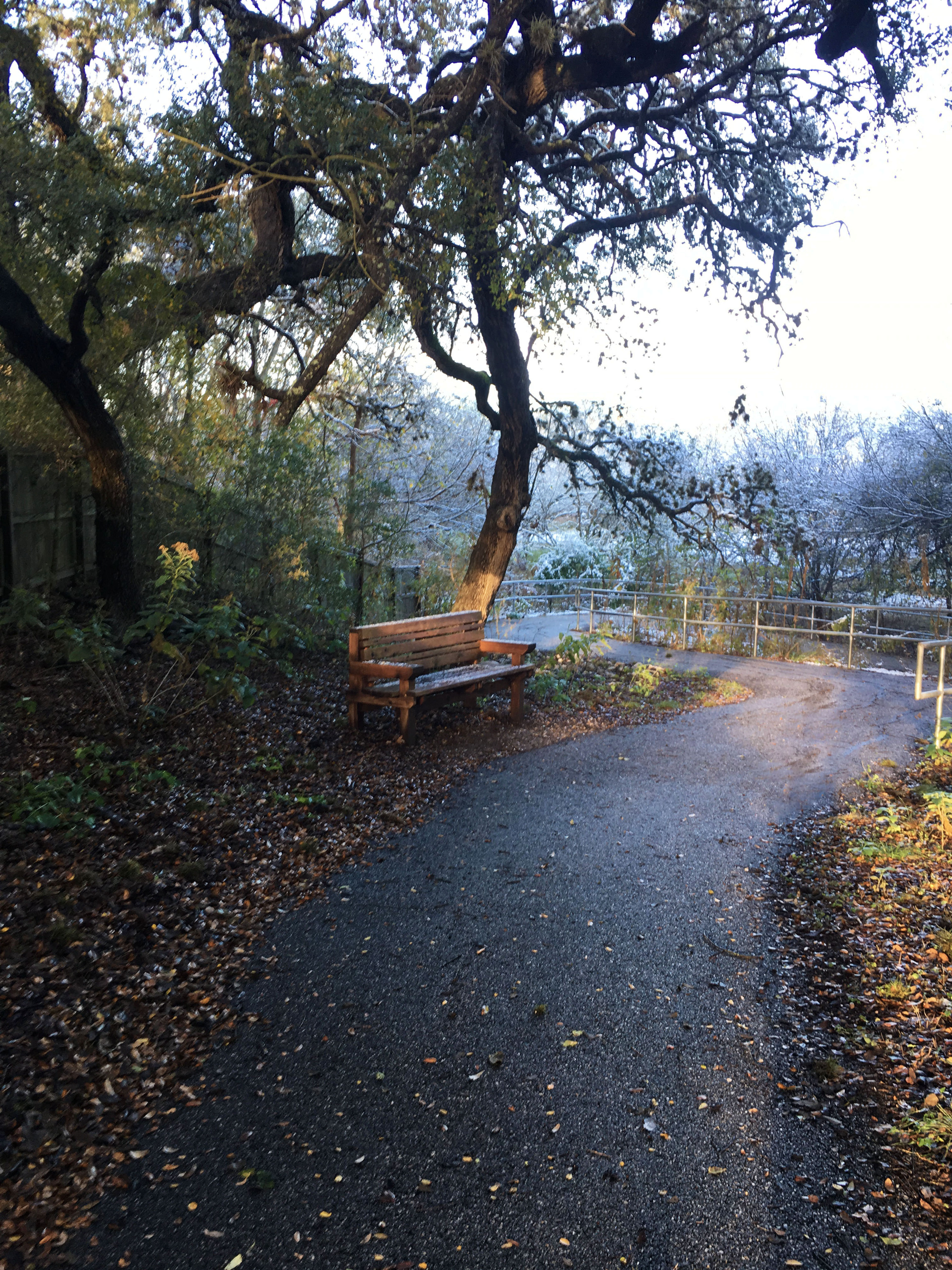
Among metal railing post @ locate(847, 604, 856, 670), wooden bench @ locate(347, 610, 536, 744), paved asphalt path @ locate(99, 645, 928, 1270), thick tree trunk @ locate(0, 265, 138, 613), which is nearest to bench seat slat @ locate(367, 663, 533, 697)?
wooden bench @ locate(347, 610, 536, 744)

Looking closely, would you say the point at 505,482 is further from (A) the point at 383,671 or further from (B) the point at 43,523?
(B) the point at 43,523

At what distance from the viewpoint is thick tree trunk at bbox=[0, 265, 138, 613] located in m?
6.82

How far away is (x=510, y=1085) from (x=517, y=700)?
212 inches

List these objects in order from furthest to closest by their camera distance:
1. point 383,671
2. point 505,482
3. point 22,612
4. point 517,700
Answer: point 505,482
point 517,700
point 383,671
point 22,612

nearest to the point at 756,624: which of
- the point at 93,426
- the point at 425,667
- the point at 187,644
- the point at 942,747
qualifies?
the point at 942,747

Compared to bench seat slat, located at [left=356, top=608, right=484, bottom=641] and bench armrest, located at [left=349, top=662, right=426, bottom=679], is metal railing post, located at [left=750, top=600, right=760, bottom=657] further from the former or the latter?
bench armrest, located at [left=349, top=662, right=426, bottom=679]

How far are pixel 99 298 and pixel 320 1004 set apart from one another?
6.29 metres

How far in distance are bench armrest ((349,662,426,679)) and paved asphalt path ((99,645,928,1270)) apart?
5.94ft

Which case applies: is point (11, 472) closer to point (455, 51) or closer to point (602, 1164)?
point (455, 51)

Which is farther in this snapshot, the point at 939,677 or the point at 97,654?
the point at 939,677

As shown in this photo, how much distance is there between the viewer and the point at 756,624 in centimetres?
1414

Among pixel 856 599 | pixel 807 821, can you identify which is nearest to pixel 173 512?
pixel 807 821

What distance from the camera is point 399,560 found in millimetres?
13297

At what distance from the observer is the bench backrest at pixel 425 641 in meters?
7.25
